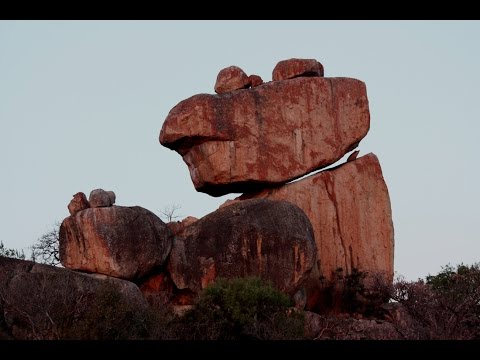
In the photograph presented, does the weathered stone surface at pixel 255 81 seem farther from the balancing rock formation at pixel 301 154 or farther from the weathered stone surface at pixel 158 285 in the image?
the weathered stone surface at pixel 158 285

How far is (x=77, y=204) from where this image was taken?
31.0 meters

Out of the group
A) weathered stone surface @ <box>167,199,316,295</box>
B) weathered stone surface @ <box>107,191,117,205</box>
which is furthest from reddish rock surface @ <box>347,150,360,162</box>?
weathered stone surface @ <box>107,191,117,205</box>

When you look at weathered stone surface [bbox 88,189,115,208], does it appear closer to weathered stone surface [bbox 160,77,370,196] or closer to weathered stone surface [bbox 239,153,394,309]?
weathered stone surface [bbox 160,77,370,196]

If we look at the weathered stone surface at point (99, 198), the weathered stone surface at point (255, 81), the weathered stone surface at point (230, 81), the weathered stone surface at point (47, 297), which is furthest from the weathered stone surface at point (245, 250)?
the weathered stone surface at point (255, 81)

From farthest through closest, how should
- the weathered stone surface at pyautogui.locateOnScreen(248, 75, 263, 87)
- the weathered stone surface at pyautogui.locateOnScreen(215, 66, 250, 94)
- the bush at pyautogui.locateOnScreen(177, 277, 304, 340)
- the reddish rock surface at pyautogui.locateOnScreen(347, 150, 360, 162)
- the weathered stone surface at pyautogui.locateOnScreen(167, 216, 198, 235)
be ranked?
the reddish rock surface at pyautogui.locateOnScreen(347, 150, 360, 162) < the weathered stone surface at pyautogui.locateOnScreen(248, 75, 263, 87) < the weathered stone surface at pyautogui.locateOnScreen(215, 66, 250, 94) < the weathered stone surface at pyautogui.locateOnScreen(167, 216, 198, 235) < the bush at pyautogui.locateOnScreen(177, 277, 304, 340)

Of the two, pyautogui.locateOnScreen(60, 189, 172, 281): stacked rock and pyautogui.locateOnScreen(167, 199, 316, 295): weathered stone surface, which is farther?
pyautogui.locateOnScreen(167, 199, 316, 295): weathered stone surface

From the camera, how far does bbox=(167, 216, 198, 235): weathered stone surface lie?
107 feet

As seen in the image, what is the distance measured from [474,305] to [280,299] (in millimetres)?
7334

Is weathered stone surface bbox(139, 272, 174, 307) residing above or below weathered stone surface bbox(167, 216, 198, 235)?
below

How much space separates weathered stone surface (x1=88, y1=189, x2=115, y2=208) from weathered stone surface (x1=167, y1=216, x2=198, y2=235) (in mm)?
2444

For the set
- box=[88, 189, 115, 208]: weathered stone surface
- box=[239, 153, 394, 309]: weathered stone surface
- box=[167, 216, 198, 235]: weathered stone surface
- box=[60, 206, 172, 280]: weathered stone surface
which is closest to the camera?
box=[60, 206, 172, 280]: weathered stone surface
